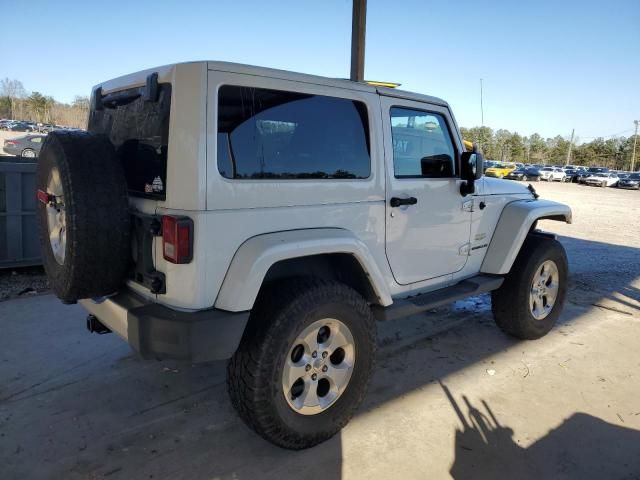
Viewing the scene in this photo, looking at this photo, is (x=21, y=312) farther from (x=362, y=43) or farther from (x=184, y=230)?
(x=362, y=43)

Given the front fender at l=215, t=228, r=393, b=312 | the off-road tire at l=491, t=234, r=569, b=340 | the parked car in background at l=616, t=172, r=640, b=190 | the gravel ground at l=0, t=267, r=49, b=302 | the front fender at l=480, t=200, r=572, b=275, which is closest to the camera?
the front fender at l=215, t=228, r=393, b=312

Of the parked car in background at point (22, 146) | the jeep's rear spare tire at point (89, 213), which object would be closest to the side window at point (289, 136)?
the jeep's rear spare tire at point (89, 213)

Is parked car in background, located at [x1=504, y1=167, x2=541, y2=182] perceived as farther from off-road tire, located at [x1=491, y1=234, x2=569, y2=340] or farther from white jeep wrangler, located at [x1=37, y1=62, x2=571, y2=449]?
white jeep wrangler, located at [x1=37, y1=62, x2=571, y2=449]

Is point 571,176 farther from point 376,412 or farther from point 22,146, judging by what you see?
point 376,412

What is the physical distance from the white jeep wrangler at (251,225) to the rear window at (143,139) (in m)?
0.01

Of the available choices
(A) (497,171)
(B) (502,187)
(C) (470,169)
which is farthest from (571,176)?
(C) (470,169)

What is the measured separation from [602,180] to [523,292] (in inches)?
1623

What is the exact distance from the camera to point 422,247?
3398 millimetres

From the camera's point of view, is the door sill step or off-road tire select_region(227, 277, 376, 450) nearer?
off-road tire select_region(227, 277, 376, 450)

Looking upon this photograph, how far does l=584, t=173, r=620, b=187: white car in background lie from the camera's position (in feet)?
128

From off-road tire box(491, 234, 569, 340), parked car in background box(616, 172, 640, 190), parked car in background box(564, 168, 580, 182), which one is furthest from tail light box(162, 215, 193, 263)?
parked car in background box(564, 168, 580, 182)

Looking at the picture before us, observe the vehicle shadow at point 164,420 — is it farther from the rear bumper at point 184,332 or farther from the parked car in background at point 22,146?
the parked car in background at point 22,146

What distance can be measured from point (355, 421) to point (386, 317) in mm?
683

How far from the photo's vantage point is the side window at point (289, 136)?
7.79ft
